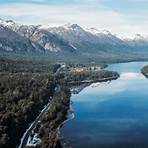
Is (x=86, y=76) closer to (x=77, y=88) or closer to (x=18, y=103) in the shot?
(x=77, y=88)

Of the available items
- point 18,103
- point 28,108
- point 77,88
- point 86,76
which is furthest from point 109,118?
point 86,76

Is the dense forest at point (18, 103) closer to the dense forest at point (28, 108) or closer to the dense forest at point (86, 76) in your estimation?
the dense forest at point (28, 108)

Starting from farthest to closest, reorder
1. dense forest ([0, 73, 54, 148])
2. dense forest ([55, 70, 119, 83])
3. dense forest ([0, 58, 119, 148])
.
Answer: dense forest ([55, 70, 119, 83]), dense forest ([0, 73, 54, 148]), dense forest ([0, 58, 119, 148])

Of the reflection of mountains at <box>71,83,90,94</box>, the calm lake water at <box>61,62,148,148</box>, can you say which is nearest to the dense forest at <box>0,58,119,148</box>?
the calm lake water at <box>61,62,148,148</box>

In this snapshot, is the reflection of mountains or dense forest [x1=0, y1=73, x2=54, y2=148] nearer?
dense forest [x1=0, y1=73, x2=54, y2=148]

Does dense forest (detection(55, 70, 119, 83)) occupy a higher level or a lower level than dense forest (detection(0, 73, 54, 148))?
lower

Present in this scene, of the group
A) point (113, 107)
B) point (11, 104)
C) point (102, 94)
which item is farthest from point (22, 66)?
point (11, 104)

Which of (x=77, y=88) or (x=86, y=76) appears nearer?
(x=77, y=88)

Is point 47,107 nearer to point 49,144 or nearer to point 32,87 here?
point 32,87

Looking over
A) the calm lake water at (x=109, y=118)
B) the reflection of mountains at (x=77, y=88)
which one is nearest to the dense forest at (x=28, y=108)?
the calm lake water at (x=109, y=118)

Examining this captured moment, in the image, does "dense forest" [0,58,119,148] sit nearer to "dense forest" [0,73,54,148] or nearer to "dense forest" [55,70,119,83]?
"dense forest" [0,73,54,148]
